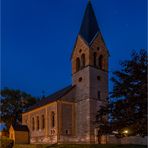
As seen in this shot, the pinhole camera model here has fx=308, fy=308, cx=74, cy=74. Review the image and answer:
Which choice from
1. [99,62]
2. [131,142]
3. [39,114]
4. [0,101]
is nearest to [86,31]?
[99,62]

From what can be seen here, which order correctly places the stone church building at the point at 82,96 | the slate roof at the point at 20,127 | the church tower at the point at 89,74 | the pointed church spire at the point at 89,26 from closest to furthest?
the church tower at the point at 89,74
the stone church building at the point at 82,96
the pointed church spire at the point at 89,26
the slate roof at the point at 20,127

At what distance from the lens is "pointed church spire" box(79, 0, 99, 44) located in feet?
161

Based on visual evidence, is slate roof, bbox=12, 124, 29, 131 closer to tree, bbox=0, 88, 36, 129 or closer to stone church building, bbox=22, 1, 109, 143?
stone church building, bbox=22, 1, 109, 143

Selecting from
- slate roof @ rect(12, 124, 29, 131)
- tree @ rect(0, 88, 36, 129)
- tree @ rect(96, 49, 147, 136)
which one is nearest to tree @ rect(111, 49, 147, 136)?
tree @ rect(96, 49, 147, 136)

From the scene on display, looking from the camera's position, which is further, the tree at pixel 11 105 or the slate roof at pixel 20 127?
the tree at pixel 11 105

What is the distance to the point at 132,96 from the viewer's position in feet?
58.5

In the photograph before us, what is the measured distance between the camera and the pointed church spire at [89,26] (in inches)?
1938

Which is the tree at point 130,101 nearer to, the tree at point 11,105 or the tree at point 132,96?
the tree at point 132,96

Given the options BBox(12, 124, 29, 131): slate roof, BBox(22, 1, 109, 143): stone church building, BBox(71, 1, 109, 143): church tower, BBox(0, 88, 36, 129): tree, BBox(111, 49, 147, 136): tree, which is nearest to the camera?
BBox(111, 49, 147, 136): tree

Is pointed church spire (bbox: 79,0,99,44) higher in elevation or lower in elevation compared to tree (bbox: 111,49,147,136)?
higher

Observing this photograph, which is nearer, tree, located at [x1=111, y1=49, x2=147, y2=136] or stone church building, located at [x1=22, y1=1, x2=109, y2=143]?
tree, located at [x1=111, y1=49, x2=147, y2=136]

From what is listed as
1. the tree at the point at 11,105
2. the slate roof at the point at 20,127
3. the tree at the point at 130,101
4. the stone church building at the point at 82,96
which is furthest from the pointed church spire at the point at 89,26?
the tree at the point at 130,101

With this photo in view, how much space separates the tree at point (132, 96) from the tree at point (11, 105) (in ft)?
164

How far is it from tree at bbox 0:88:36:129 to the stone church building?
1708cm
